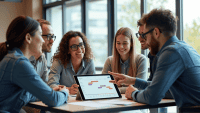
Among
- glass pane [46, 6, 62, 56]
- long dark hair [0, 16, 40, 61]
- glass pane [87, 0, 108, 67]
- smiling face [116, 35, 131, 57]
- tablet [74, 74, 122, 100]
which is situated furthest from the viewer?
glass pane [46, 6, 62, 56]

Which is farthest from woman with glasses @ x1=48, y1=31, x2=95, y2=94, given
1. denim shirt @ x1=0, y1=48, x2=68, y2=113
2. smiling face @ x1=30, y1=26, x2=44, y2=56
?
denim shirt @ x1=0, y1=48, x2=68, y2=113

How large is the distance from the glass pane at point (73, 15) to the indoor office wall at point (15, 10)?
1.37 m

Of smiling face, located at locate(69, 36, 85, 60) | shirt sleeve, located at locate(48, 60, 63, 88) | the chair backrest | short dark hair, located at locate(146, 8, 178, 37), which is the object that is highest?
short dark hair, located at locate(146, 8, 178, 37)

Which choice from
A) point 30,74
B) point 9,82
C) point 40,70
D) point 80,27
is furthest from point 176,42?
point 80,27

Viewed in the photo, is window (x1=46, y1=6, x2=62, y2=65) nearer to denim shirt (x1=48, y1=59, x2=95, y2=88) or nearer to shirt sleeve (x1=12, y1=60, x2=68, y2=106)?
denim shirt (x1=48, y1=59, x2=95, y2=88)

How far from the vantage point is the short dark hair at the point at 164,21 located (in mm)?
1927

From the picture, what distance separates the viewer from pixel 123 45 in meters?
3.09

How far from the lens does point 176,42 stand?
1.89 metres

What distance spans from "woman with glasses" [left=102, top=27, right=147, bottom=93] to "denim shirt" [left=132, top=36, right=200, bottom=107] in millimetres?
1144

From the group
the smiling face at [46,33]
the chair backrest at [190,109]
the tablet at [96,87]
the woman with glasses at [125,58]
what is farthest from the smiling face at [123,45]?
the chair backrest at [190,109]

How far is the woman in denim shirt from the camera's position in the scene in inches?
67.5

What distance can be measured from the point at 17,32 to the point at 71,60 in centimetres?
138

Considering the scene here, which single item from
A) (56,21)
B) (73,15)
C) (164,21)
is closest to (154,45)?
(164,21)

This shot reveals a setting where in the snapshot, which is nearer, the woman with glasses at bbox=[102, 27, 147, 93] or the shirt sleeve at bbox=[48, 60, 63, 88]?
the shirt sleeve at bbox=[48, 60, 63, 88]
